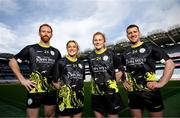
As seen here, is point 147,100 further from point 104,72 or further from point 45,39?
point 45,39

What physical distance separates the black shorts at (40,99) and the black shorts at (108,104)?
0.83 metres

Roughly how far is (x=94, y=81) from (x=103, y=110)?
57 centimetres

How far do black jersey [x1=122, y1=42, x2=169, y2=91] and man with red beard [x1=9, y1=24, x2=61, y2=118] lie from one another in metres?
1.56

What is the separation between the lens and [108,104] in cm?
397

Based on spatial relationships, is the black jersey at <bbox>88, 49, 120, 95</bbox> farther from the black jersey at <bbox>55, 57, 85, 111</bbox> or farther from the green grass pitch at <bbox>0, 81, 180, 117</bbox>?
the green grass pitch at <bbox>0, 81, 180, 117</bbox>

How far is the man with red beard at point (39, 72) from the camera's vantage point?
13.2 ft

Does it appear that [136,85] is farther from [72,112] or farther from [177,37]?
[177,37]

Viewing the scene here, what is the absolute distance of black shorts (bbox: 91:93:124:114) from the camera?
3945 mm

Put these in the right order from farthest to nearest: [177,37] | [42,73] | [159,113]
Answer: [177,37], [42,73], [159,113]

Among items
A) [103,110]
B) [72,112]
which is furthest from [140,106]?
[72,112]

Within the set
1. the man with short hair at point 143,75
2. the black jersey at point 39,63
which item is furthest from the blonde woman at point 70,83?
the man with short hair at point 143,75

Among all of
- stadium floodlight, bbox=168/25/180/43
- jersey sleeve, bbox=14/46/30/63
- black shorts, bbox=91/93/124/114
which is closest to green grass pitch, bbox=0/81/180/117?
black shorts, bbox=91/93/124/114

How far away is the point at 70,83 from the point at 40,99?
2.11 feet

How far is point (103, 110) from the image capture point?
3998 millimetres
